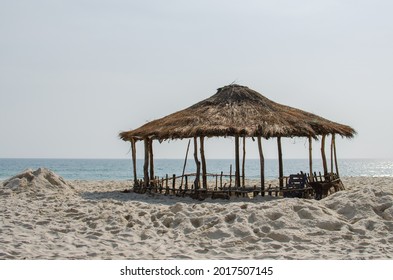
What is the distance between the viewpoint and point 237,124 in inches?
558

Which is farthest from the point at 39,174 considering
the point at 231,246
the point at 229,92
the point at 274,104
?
the point at 231,246

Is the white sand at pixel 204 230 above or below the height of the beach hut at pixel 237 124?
below

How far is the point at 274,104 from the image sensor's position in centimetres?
1658

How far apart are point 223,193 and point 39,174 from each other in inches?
236

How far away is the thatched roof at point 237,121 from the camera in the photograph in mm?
13914

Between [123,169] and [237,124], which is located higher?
[237,124]

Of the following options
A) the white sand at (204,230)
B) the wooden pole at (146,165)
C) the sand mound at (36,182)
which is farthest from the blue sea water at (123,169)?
the white sand at (204,230)

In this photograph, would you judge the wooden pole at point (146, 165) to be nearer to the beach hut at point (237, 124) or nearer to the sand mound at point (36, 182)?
the beach hut at point (237, 124)

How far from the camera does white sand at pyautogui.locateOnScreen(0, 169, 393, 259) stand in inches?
310

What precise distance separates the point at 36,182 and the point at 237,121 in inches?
243

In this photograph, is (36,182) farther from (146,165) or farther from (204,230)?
(204,230)

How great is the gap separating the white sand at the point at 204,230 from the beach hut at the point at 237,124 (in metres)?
2.98

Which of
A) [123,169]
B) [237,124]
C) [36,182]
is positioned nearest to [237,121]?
[237,124]
